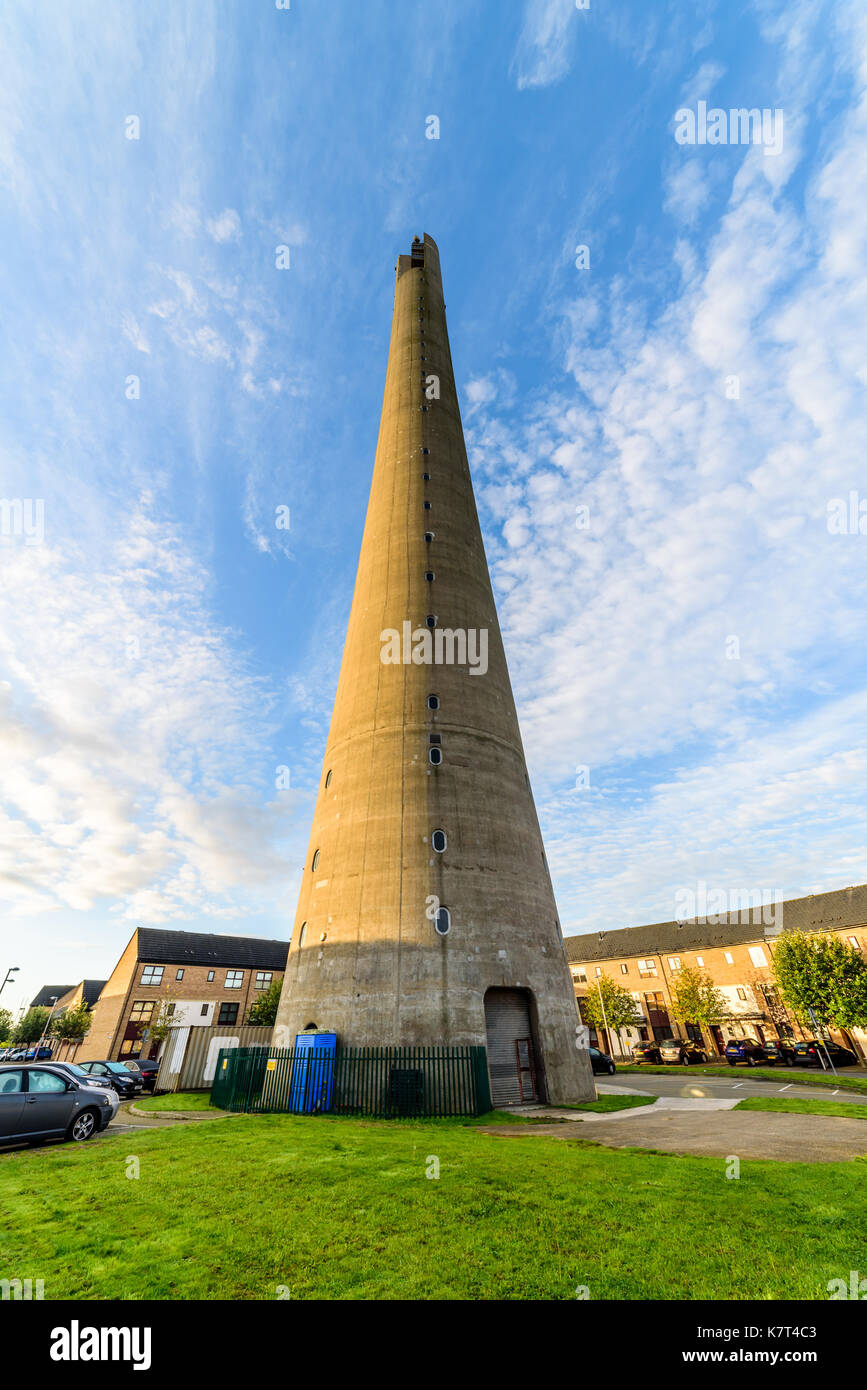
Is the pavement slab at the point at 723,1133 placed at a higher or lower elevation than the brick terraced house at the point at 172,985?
lower

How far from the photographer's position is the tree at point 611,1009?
60.0 metres

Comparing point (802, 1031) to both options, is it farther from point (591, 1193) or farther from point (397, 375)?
point (397, 375)

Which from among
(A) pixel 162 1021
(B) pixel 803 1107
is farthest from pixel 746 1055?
(A) pixel 162 1021

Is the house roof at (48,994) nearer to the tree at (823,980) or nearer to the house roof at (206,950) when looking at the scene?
the house roof at (206,950)

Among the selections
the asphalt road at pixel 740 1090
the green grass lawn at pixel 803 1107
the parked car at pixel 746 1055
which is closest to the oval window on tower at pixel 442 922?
the green grass lawn at pixel 803 1107

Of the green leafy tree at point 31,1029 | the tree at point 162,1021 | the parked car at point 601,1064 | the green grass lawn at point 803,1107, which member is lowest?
the green grass lawn at point 803,1107

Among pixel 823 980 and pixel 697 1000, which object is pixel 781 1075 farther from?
pixel 697 1000

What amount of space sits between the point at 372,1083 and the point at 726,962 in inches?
2233

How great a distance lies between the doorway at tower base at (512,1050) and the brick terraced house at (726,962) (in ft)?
132

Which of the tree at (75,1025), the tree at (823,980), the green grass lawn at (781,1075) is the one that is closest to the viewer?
the green grass lawn at (781,1075)

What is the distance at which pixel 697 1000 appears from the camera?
187 ft
